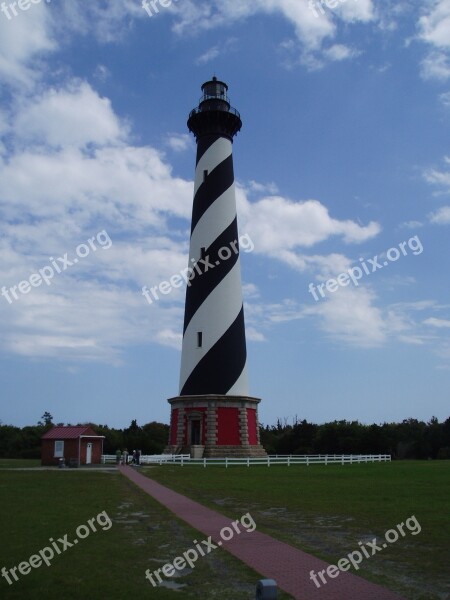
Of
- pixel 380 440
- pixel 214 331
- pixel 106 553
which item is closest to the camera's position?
pixel 106 553

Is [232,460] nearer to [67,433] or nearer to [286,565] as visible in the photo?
[67,433]

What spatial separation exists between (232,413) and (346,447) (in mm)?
22435

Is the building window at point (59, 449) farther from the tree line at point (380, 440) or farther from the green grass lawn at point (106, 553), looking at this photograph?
the tree line at point (380, 440)

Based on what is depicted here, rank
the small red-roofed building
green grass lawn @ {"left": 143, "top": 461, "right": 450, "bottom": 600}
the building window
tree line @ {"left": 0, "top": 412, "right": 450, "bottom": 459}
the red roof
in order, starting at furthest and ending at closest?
tree line @ {"left": 0, "top": 412, "right": 450, "bottom": 459} → the red roof → the building window → the small red-roofed building → green grass lawn @ {"left": 143, "top": 461, "right": 450, "bottom": 600}

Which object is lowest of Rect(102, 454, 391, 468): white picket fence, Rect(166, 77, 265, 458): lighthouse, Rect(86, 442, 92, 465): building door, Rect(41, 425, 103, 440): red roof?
Rect(102, 454, 391, 468): white picket fence

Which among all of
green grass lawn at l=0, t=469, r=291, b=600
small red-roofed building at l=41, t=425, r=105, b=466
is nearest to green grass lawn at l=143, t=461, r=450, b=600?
green grass lawn at l=0, t=469, r=291, b=600

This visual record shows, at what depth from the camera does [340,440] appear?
5300 centimetres
